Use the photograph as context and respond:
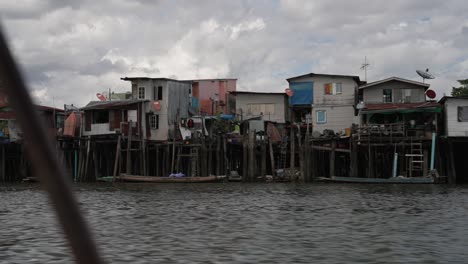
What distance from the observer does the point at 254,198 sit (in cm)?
2375

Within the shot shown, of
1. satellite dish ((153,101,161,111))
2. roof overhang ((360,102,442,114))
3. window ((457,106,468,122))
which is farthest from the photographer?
satellite dish ((153,101,161,111))

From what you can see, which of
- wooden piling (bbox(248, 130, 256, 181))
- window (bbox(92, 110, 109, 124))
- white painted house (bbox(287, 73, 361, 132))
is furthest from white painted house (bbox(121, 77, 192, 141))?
white painted house (bbox(287, 73, 361, 132))

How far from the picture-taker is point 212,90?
59469 mm

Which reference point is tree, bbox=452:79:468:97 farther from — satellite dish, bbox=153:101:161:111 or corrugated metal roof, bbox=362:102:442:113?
satellite dish, bbox=153:101:161:111

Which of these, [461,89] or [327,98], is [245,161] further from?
[461,89]

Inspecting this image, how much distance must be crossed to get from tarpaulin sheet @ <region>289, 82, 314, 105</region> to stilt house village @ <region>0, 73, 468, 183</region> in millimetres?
93

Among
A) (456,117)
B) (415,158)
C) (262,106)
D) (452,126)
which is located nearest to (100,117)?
(262,106)

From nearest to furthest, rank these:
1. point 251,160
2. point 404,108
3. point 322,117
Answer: point 251,160
point 404,108
point 322,117

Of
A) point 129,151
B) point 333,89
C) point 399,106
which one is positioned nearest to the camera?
point 129,151

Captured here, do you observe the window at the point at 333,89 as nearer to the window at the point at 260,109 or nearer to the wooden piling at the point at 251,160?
the window at the point at 260,109

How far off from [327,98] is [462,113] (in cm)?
1260

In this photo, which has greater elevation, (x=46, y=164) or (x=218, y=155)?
(x=46, y=164)

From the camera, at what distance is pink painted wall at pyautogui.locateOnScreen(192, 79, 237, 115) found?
190 ft

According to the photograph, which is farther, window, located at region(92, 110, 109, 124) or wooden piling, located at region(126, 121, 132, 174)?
window, located at region(92, 110, 109, 124)
